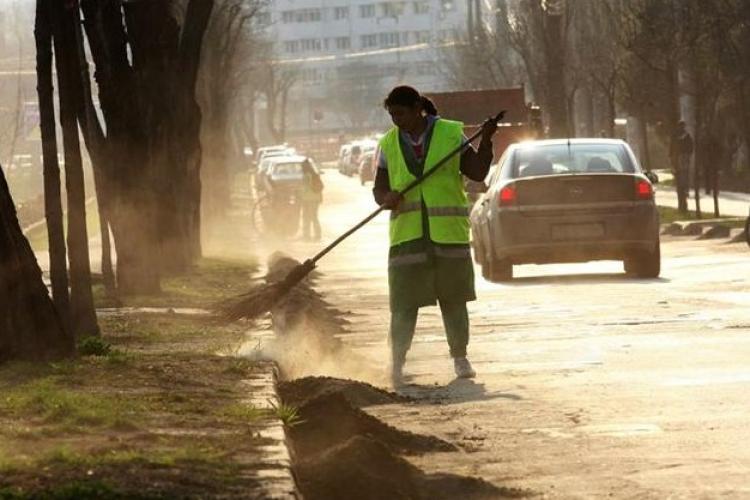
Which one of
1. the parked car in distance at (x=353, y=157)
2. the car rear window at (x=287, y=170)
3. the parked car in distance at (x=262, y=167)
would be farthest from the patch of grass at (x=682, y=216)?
the parked car in distance at (x=353, y=157)

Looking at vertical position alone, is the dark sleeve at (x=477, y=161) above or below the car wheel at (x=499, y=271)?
above

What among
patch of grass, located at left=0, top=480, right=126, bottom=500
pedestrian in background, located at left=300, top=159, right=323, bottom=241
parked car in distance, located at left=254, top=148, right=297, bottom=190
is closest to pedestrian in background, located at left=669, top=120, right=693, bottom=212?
pedestrian in background, located at left=300, top=159, right=323, bottom=241

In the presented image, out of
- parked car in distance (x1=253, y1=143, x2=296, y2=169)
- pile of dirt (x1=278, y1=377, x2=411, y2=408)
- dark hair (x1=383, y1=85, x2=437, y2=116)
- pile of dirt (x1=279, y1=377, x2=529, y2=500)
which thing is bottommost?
parked car in distance (x1=253, y1=143, x2=296, y2=169)

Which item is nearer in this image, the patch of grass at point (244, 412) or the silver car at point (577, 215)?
the patch of grass at point (244, 412)

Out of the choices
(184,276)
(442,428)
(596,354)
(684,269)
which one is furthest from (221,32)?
(442,428)

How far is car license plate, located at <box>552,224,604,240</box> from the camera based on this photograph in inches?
919

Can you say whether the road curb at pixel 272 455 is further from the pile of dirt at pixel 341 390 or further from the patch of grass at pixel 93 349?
the patch of grass at pixel 93 349

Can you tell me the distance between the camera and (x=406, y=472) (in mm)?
8695

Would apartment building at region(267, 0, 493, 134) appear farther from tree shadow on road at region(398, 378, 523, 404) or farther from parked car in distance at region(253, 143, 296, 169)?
tree shadow on road at region(398, 378, 523, 404)

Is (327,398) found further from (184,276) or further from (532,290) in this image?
(184,276)

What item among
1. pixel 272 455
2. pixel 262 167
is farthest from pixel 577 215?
pixel 262 167

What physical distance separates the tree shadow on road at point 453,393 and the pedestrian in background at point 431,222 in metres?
0.43

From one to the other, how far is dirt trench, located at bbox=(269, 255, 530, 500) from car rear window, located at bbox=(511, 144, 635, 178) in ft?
32.3

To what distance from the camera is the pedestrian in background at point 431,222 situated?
525 inches
